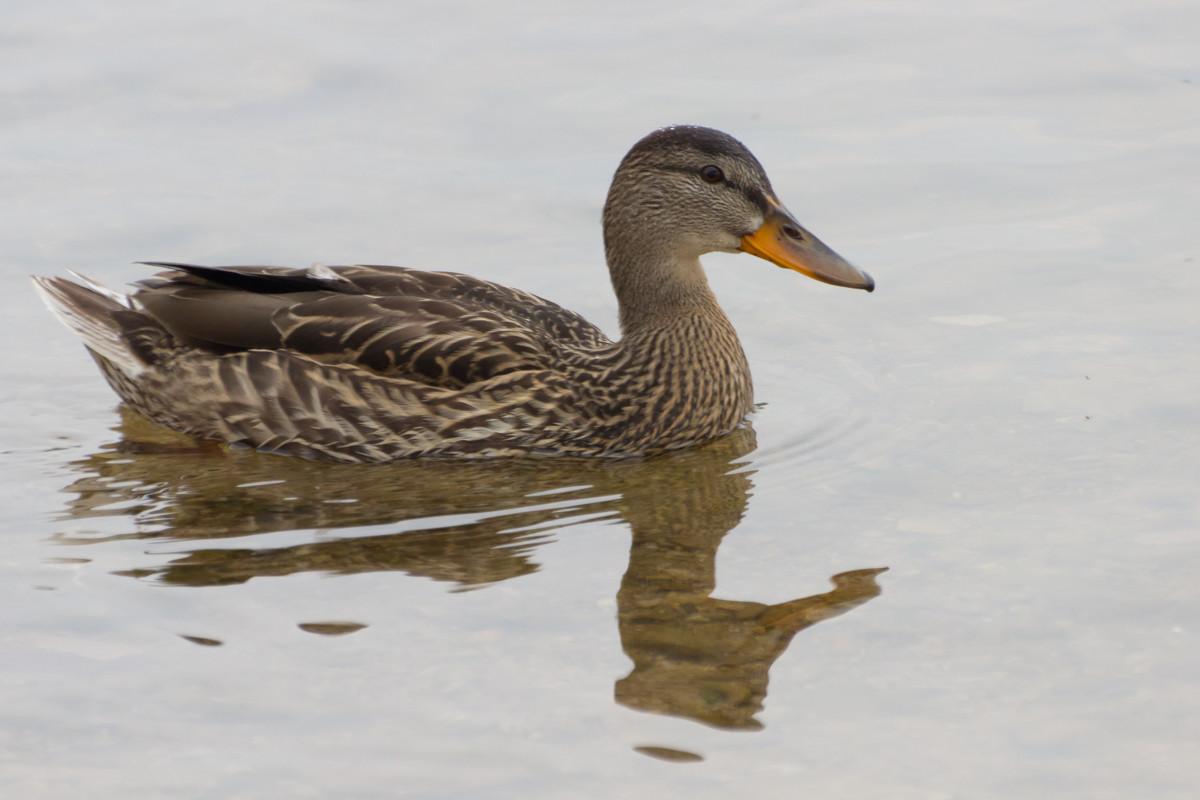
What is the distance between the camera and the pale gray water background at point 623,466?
18.1 feet

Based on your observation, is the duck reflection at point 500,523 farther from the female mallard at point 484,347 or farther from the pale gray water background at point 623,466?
the female mallard at point 484,347

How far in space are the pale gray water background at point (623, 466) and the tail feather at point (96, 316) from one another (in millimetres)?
403

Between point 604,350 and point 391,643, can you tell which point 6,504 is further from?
point 604,350

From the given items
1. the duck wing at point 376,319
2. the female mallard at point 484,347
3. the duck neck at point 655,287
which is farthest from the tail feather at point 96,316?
the duck neck at point 655,287

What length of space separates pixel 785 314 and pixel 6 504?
175 inches

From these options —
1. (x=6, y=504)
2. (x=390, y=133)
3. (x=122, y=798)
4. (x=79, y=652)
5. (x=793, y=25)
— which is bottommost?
(x=122, y=798)

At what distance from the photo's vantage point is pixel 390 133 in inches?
454

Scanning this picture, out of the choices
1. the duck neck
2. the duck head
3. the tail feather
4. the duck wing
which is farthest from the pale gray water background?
the duck head

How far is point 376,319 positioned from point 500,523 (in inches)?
59.7

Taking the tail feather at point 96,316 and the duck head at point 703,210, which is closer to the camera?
the duck head at point 703,210

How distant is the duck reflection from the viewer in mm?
6059

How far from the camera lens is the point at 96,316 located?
347 inches

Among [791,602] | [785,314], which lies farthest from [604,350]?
[791,602]

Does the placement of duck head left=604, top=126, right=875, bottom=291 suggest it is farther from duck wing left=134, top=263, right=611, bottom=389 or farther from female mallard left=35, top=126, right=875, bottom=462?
duck wing left=134, top=263, right=611, bottom=389
